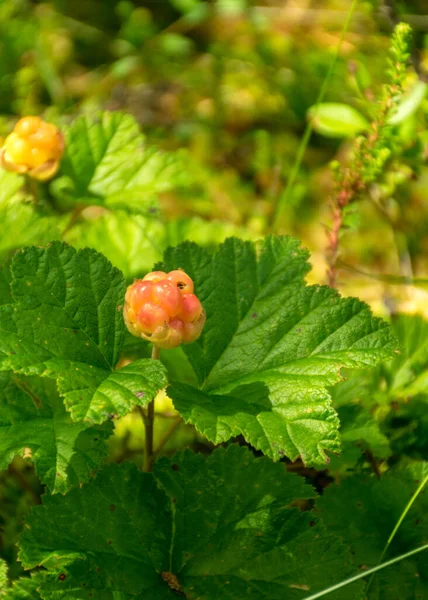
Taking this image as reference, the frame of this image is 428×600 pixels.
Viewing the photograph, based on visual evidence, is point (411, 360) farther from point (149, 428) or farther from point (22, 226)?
point (22, 226)

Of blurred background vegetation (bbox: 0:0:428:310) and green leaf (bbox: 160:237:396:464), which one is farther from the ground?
green leaf (bbox: 160:237:396:464)

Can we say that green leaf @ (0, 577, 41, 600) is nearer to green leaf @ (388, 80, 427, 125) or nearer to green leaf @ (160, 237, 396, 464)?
green leaf @ (160, 237, 396, 464)

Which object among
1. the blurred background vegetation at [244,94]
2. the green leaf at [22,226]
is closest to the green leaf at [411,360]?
the blurred background vegetation at [244,94]

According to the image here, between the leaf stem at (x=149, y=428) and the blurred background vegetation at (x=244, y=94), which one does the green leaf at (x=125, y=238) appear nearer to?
the blurred background vegetation at (x=244, y=94)

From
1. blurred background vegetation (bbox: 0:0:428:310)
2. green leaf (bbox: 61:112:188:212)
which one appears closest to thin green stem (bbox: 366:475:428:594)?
green leaf (bbox: 61:112:188:212)

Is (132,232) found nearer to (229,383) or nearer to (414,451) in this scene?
(229,383)

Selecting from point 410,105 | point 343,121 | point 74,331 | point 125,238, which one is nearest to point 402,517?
point 74,331
